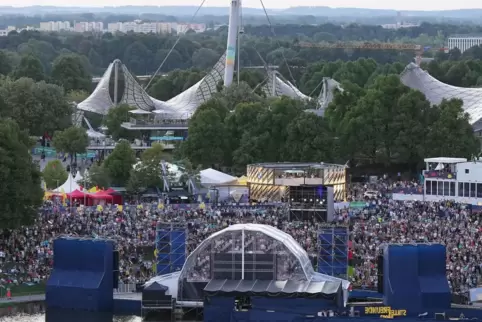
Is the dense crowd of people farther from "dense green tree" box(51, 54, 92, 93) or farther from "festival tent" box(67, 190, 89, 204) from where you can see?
"dense green tree" box(51, 54, 92, 93)

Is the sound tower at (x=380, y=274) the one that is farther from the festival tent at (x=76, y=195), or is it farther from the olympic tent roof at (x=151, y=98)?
the olympic tent roof at (x=151, y=98)

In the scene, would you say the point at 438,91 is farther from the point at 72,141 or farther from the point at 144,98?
the point at 72,141

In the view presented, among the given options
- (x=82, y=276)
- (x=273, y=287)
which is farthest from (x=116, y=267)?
(x=273, y=287)

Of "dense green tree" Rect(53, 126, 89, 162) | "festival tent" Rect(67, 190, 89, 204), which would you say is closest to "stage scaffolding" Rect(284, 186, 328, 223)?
"festival tent" Rect(67, 190, 89, 204)

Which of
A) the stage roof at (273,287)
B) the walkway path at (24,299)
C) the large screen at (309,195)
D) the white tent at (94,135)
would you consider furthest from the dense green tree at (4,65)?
the stage roof at (273,287)

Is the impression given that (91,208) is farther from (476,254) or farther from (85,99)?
(85,99)

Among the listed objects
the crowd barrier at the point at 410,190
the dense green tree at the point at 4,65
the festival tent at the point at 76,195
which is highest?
the crowd barrier at the point at 410,190
